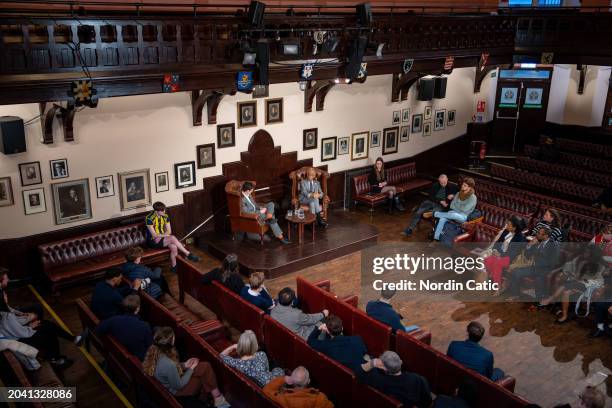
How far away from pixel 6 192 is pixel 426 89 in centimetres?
967

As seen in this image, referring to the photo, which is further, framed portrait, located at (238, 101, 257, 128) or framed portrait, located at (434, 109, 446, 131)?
framed portrait, located at (434, 109, 446, 131)

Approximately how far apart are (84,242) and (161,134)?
231cm

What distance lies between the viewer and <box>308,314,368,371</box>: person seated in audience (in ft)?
19.4

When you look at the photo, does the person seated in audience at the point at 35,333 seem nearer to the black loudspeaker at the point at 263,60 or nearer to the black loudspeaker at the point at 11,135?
the black loudspeaker at the point at 11,135

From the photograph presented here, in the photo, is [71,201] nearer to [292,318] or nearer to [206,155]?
[206,155]

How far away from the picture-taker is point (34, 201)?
9305 mm

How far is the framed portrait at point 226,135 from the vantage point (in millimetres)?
11203

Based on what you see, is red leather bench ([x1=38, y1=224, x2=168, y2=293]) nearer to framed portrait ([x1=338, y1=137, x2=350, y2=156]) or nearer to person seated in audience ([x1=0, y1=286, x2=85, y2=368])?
person seated in audience ([x1=0, y1=286, x2=85, y2=368])

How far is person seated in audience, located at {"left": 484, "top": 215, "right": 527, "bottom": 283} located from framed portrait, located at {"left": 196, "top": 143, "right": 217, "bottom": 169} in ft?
17.6

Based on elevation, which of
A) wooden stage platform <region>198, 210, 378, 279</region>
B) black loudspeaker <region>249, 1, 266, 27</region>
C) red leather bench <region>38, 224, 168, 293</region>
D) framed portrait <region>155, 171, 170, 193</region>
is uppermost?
black loudspeaker <region>249, 1, 266, 27</region>

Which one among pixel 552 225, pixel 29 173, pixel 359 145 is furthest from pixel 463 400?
pixel 359 145

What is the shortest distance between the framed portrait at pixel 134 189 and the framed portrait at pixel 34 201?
1281 millimetres

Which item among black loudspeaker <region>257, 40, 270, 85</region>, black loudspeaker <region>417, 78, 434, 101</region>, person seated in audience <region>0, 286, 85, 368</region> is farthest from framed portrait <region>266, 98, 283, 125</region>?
person seated in audience <region>0, 286, 85, 368</region>

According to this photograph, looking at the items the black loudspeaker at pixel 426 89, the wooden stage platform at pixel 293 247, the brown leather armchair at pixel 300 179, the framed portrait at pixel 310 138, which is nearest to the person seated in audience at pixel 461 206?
the wooden stage platform at pixel 293 247
